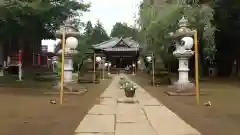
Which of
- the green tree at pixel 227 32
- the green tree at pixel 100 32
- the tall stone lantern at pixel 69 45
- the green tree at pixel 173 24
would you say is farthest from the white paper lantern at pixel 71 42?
the green tree at pixel 100 32

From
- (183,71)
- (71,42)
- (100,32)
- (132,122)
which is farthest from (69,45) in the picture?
(100,32)

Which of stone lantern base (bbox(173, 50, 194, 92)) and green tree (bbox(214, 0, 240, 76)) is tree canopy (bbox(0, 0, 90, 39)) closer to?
stone lantern base (bbox(173, 50, 194, 92))

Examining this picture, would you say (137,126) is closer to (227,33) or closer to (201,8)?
(201,8)

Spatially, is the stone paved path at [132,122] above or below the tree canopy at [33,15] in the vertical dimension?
below

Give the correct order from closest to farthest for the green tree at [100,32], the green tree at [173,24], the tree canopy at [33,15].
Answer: the tree canopy at [33,15] → the green tree at [173,24] → the green tree at [100,32]

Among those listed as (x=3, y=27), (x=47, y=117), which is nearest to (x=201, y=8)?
(x=3, y=27)

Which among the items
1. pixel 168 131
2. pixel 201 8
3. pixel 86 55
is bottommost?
pixel 168 131

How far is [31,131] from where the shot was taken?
8695mm

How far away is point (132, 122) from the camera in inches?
401

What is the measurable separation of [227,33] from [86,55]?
14.9 m

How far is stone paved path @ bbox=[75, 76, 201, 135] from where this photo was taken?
8751 mm

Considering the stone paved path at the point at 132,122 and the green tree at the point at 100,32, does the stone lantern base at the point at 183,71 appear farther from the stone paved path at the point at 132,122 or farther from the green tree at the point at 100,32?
the green tree at the point at 100,32

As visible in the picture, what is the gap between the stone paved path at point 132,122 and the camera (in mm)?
8751

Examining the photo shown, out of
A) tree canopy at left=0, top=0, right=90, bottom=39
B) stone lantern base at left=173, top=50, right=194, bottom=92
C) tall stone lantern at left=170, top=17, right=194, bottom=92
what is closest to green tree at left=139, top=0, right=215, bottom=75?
tall stone lantern at left=170, top=17, right=194, bottom=92
